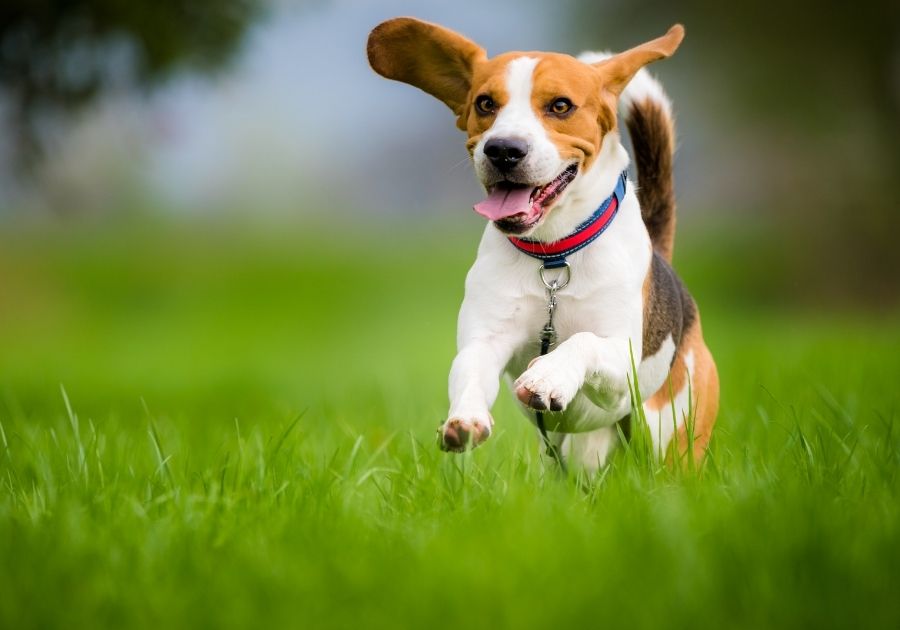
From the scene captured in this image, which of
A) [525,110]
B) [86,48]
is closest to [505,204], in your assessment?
[525,110]

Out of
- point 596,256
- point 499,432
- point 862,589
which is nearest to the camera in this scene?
point 862,589

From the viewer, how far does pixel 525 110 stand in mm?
Answer: 3773

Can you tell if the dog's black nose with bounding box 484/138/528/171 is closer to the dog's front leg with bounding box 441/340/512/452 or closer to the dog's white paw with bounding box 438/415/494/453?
the dog's front leg with bounding box 441/340/512/452

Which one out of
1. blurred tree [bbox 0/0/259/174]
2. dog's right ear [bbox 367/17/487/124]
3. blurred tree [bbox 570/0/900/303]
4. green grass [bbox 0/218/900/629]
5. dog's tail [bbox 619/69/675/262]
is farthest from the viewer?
blurred tree [bbox 570/0/900/303]

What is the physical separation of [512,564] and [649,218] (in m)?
2.61

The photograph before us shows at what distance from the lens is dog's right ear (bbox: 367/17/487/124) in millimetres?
4195

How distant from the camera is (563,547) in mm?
2918

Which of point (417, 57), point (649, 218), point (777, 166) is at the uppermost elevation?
point (417, 57)

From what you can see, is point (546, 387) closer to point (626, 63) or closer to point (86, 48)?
point (626, 63)

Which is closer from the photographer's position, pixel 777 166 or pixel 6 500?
pixel 6 500

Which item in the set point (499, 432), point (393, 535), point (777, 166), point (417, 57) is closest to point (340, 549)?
point (393, 535)

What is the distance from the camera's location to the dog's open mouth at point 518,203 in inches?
145

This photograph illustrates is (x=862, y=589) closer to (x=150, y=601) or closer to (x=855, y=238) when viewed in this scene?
(x=150, y=601)

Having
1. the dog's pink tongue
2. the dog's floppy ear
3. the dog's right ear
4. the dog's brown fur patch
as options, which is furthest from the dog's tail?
the dog's pink tongue
